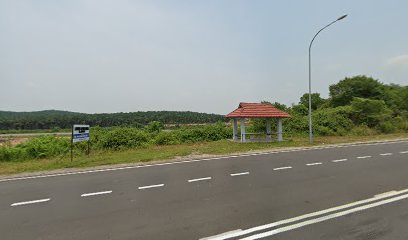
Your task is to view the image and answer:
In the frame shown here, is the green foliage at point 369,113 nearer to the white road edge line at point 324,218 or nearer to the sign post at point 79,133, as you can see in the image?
the white road edge line at point 324,218

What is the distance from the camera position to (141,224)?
18.3ft

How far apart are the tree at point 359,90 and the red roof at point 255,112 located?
30.1 m

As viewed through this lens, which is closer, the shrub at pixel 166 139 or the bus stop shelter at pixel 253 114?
the bus stop shelter at pixel 253 114

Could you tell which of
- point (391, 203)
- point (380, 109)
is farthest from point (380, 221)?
point (380, 109)

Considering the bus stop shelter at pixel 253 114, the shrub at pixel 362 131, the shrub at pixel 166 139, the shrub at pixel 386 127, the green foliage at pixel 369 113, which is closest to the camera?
the bus stop shelter at pixel 253 114

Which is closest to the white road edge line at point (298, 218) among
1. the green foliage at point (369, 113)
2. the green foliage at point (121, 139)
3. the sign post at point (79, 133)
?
the sign post at point (79, 133)

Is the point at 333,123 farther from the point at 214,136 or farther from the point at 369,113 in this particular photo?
the point at 214,136

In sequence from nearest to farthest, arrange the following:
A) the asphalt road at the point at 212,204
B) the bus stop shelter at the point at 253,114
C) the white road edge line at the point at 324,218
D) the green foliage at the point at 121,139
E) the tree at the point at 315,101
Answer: the white road edge line at the point at 324,218
the asphalt road at the point at 212,204
the green foliage at the point at 121,139
the bus stop shelter at the point at 253,114
the tree at the point at 315,101

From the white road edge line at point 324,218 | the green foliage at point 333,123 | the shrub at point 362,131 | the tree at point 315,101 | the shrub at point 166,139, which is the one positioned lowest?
the white road edge line at point 324,218

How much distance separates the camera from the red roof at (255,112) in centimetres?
2245

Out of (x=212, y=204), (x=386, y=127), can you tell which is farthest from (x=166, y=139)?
(x=386, y=127)

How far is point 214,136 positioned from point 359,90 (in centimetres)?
3360

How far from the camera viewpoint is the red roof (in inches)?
884

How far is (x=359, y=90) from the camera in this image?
4788 cm
